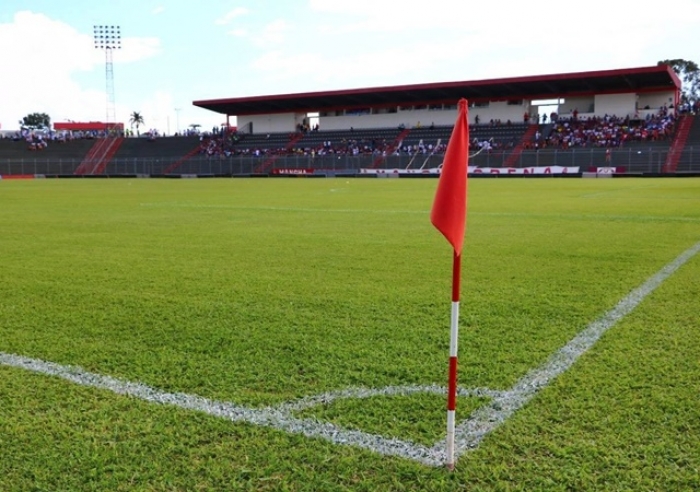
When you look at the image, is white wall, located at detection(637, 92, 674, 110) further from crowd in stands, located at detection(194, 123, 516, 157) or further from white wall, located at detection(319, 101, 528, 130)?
crowd in stands, located at detection(194, 123, 516, 157)

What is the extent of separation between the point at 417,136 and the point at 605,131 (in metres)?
16.1

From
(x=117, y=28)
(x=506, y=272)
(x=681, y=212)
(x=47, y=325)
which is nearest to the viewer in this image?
(x=47, y=325)

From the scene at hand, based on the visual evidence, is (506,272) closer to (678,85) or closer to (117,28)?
(678,85)

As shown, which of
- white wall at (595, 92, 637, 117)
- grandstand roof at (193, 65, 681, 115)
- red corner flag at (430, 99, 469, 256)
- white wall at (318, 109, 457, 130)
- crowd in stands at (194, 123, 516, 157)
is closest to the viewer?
red corner flag at (430, 99, 469, 256)

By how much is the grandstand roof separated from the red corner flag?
50.6 metres

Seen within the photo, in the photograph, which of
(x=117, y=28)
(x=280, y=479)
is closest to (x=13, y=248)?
Result: (x=280, y=479)

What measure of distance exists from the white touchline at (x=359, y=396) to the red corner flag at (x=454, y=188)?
82cm

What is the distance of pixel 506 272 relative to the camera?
6102 mm

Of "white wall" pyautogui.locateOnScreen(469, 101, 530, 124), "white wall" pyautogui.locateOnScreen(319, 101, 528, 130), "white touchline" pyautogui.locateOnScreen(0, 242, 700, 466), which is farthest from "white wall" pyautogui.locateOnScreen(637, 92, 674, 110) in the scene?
"white touchline" pyautogui.locateOnScreen(0, 242, 700, 466)

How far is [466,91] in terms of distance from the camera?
5525 centimetres

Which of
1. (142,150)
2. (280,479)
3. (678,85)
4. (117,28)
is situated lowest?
(280,479)

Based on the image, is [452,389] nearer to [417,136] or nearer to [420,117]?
[417,136]

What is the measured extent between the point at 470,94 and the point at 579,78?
33.6ft

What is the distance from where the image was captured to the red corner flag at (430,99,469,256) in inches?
88.0
